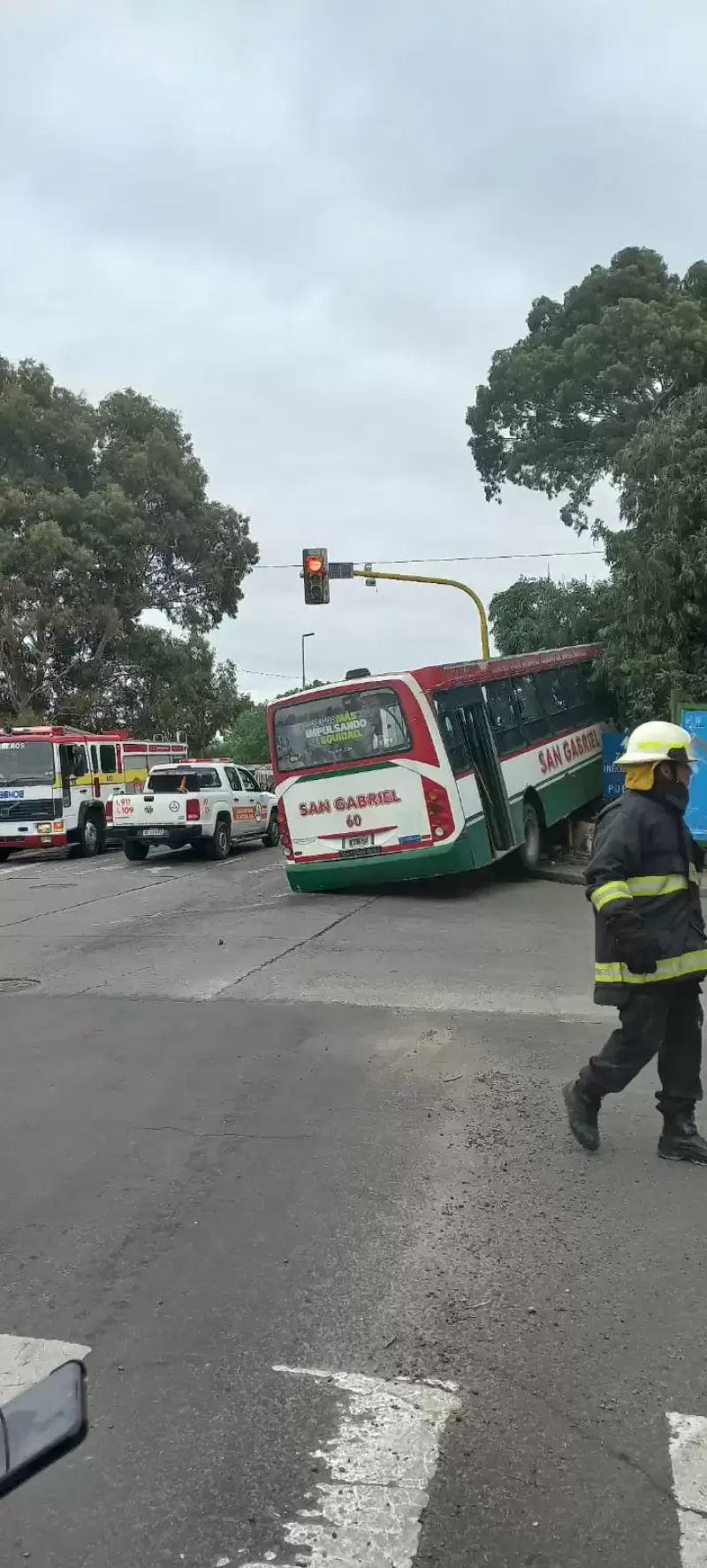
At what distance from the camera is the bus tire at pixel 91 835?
23.8 m

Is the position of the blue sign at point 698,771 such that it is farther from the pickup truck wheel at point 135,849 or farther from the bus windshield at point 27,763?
the bus windshield at point 27,763

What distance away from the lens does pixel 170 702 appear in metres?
38.2

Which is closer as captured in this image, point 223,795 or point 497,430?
point 223,795

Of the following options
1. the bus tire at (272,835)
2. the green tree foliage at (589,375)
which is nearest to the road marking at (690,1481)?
the bus tire at (272,835)

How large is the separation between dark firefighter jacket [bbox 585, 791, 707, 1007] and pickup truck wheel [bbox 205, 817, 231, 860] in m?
16.6

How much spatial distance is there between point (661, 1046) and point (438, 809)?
8645 millimetres

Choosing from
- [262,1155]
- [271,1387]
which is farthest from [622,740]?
[271,1387]

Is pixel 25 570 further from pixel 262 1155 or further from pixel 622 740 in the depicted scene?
pixel 262 1155

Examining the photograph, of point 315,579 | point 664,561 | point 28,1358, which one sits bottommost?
point 28,1358

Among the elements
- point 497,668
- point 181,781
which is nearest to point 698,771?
point 497,668

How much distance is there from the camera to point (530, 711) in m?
17.0

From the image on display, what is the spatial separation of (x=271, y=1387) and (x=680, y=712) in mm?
13354

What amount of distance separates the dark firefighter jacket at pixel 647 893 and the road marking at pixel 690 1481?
6.30 feet

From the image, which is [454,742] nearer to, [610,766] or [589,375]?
[610,766]
